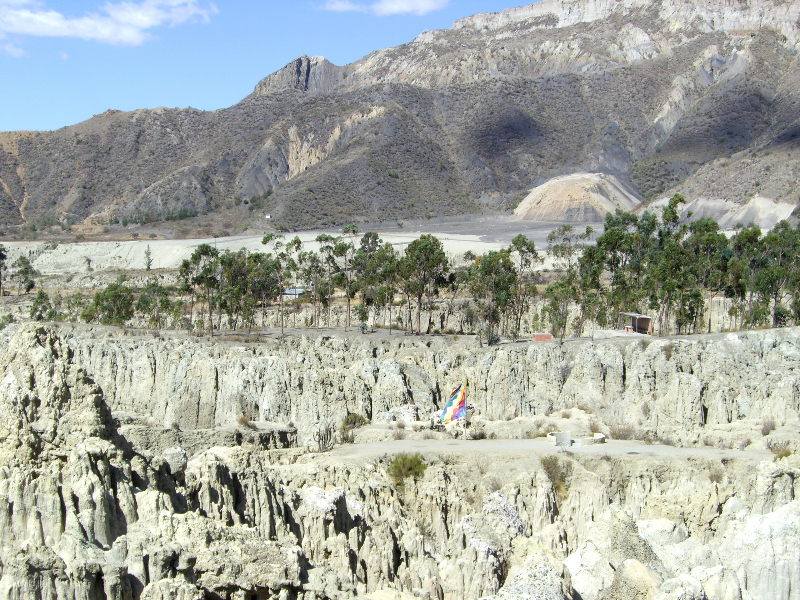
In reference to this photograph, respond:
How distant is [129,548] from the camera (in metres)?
15.5

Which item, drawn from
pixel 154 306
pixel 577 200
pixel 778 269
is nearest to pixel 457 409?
pixel 778 269

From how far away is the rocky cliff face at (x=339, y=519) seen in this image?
15.8 m

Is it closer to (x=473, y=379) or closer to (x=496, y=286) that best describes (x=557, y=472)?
(x=473, y=379)

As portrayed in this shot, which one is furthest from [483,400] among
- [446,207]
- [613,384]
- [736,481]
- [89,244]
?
[446,207]

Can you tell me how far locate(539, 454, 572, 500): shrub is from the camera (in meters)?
29.8

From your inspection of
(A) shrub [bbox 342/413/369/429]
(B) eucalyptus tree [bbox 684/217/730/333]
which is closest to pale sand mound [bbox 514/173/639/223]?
(B) eucalyptus tree [bbox 684/217/730/333]

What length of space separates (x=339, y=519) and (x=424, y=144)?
15297cm

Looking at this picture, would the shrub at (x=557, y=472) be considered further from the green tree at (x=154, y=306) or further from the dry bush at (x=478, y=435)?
the green tree at (x=154, y=306)

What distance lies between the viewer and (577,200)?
453 feet

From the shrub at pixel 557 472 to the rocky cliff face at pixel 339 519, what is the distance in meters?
0.05

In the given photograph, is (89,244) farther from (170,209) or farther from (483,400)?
(483,400)

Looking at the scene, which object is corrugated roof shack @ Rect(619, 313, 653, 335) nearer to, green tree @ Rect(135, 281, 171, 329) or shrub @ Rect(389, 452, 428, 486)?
shrub @ Rect(389, 452, 428, 486)

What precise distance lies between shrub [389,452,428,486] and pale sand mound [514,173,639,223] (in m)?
107

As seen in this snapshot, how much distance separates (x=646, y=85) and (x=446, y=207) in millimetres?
64705
